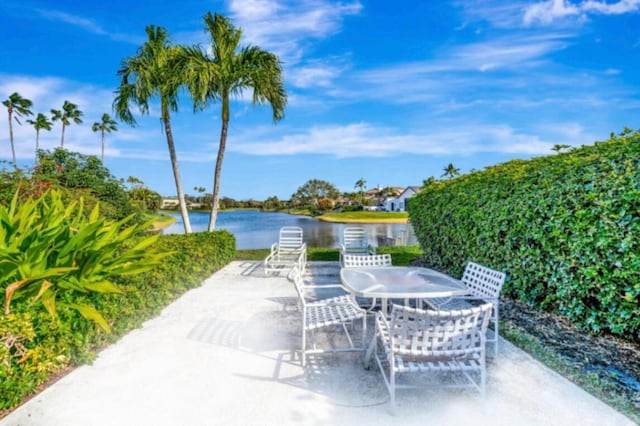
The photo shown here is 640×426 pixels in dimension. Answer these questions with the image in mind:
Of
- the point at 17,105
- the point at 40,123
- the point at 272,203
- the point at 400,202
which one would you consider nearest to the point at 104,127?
the point at 40,123

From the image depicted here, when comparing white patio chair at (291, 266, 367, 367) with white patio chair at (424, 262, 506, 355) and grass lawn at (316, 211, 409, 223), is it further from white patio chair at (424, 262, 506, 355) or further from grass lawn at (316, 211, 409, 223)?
grass lawn at (316, 211, 409, 223)

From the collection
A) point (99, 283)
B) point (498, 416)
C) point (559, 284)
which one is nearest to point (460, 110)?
point (559, 284)

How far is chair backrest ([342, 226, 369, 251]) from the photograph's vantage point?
8.21 metres

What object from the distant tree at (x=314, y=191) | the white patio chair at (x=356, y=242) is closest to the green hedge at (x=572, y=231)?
the white patio chair at (x=356, y=242)

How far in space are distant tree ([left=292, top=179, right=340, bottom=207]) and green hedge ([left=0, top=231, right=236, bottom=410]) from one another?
76.7 metres

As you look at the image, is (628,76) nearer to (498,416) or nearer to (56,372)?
(498,416)

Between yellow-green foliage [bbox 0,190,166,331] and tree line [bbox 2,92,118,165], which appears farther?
tree line [bbox 2,92,118,165]

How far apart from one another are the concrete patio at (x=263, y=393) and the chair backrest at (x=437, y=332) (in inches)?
16.7

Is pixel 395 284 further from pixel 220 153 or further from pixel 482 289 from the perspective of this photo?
pixel 220 153

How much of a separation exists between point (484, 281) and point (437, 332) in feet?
5.53

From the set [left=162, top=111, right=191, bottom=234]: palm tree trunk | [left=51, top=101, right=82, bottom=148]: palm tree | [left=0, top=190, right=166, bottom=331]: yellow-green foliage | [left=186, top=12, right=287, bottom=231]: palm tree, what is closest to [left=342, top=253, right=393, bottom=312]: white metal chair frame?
[left=0, top=190, right=166, bottom=331]: yellow-green foliage

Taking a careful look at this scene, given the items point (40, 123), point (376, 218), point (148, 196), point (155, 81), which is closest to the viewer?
point (155, 81)

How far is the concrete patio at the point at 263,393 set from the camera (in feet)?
6.80

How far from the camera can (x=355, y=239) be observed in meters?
8.37
